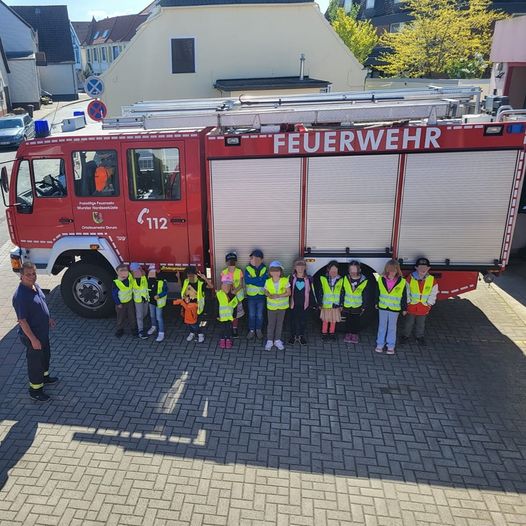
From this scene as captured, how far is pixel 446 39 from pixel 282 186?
23309mm

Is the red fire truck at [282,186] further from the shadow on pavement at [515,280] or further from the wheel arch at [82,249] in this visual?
the shadow on pavement at [515,280]

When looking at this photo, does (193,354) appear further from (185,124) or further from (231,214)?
(185,124)

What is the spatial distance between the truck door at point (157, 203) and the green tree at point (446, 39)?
852 inches

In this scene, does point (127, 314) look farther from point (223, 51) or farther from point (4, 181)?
point (223, 51)

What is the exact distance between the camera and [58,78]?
5012 cm

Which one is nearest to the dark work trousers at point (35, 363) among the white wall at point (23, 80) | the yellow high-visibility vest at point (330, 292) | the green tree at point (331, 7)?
the yellow high-visibility vest at point (330, 292)

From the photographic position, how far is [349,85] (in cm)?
2059

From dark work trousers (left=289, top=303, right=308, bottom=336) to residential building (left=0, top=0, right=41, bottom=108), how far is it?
1543 inches

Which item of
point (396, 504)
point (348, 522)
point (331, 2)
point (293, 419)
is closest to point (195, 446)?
point (293, 419)

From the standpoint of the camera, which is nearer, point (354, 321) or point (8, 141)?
point (354, 321)

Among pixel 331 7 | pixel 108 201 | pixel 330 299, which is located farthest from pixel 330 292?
pixel 331 7

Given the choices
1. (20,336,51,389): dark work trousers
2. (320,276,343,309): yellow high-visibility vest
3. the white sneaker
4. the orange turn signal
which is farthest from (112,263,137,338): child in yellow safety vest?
(320,276,343,309): yellow high-visibility vest

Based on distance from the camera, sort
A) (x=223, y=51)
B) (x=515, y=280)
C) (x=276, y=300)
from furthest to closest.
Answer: (x=223, y=51) < (x=515, y=280) < (x=276, y=300)

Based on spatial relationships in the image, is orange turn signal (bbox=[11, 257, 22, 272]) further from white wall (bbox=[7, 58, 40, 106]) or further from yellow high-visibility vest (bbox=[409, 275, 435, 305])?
white wall (bbox=[7, 58, 40, 106])
